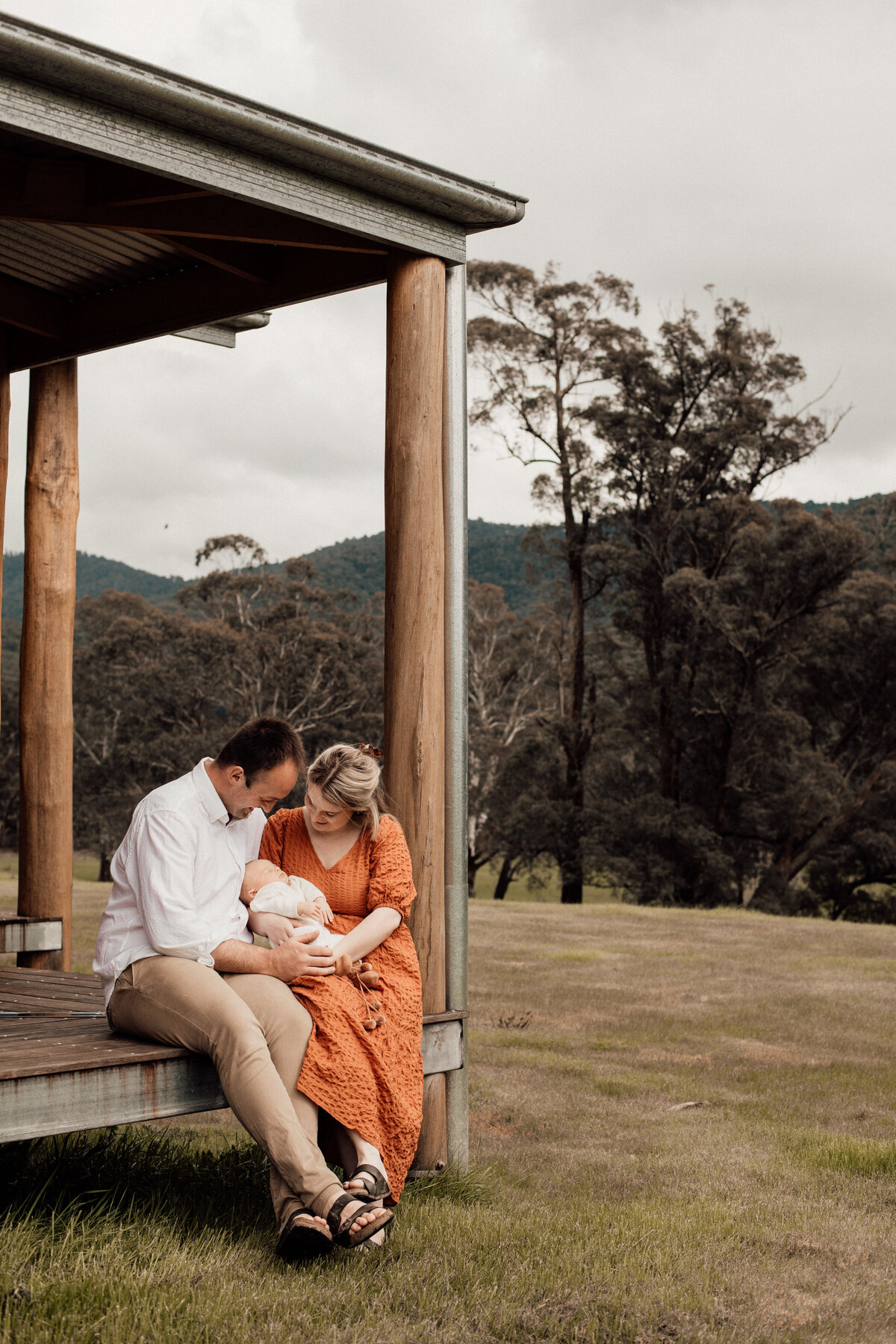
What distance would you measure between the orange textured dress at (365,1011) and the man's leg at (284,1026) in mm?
A: 29

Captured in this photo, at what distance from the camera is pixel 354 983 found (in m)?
3.84

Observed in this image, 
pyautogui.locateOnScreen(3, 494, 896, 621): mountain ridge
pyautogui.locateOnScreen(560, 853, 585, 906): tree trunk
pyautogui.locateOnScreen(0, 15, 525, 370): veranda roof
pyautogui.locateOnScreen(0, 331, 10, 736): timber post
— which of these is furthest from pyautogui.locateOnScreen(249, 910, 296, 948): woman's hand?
pyautogui.locateOnScreen(3, 494, 896, 621): mountain ridge

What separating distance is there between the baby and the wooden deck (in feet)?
1.58

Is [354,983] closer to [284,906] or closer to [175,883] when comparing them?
[284,906]

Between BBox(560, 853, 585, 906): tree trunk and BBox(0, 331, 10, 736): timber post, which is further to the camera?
BBox(560, 853, 585, 906): tree trunk

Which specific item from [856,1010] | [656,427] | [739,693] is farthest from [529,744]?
[856,1010]

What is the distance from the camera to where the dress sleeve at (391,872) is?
3.98 m

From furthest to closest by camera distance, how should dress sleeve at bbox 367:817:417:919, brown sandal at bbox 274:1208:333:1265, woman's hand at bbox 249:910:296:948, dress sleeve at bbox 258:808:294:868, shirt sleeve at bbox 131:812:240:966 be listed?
dress sleeve at bbox 258:808:294:868 → dress sleeve at bbox 367:817:417:919 → woman's hand at bbox 249:910:296:948 → shirt sleeve at bbox 131:812:240:966 → brown sandal at bbox 274:1208:333:1265

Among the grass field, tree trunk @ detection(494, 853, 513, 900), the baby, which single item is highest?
the baby

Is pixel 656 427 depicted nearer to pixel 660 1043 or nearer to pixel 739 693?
pixel 739 693

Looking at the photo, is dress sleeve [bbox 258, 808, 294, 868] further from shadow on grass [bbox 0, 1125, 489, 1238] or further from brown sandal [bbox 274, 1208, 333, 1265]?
brown sandal [bbox 274, 1208, 333, 1265]

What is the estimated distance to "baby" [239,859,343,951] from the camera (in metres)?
3.78

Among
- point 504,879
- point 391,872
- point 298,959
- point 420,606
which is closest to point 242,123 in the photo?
point 420,606

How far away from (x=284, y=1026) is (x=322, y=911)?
1.56ft
